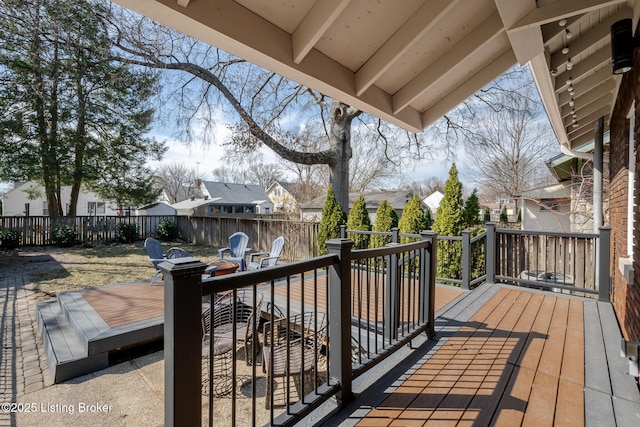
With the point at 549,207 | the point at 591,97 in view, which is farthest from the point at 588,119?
the point at 549,207

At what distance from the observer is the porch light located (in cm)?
247

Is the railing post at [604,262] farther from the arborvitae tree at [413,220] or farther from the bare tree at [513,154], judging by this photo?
the bare tree at [513,154]

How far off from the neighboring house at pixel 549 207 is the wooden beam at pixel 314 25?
1002 centimetres

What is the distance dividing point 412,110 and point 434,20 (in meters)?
1.58

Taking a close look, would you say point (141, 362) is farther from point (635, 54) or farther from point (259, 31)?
point (635, 54)

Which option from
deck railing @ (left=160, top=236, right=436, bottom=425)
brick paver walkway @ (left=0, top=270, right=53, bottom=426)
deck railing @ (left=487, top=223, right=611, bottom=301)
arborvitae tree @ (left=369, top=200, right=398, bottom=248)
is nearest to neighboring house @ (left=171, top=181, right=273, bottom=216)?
arborvitae tree @ (left=369, top=200, right=398, bottom=248)

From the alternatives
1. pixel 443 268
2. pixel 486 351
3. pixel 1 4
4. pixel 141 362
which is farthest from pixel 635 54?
pixel 1 4

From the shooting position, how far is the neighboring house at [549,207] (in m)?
10.1

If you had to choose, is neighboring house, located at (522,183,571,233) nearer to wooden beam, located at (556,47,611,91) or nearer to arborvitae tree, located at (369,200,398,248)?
arborvitae tree, located at (369,200,398,248)

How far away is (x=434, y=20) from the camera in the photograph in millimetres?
2371

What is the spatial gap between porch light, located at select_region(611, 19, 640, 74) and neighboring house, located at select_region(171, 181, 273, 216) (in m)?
27.0

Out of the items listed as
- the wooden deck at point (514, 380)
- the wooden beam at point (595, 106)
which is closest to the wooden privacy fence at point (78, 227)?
the wooden deck at point (514, 380)

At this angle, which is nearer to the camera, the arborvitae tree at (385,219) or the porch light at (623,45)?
the porch light at (623,45)

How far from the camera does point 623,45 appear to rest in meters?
2.52
